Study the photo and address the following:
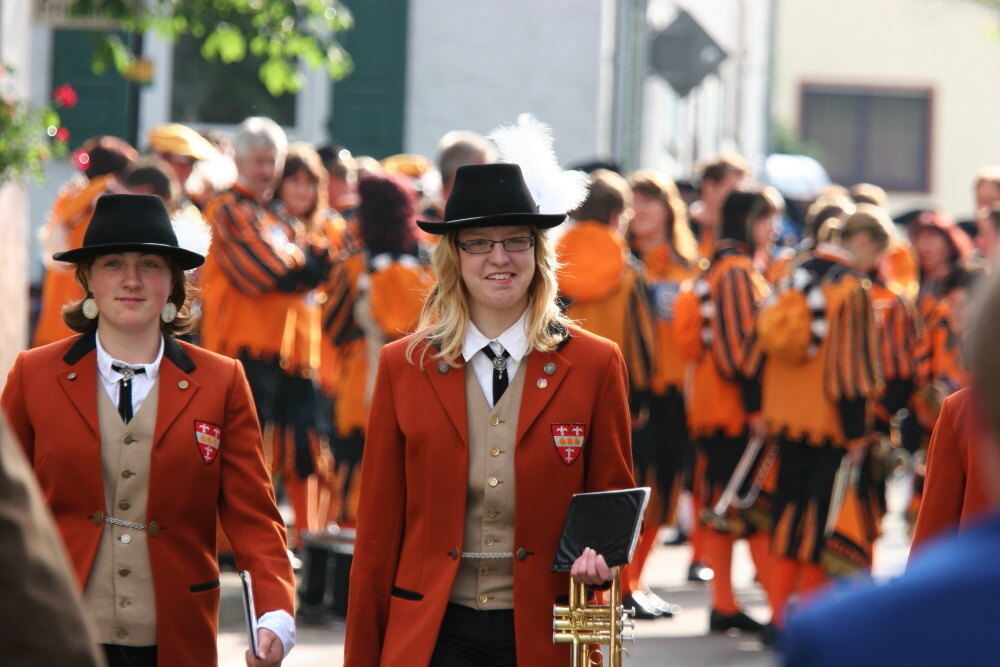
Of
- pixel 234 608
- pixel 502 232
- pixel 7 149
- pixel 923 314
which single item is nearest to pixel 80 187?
pixel 7 149

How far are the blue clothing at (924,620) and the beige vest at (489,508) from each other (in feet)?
9.18

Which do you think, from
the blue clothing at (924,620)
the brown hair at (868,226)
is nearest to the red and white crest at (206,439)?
the blue clothing at (924,620)

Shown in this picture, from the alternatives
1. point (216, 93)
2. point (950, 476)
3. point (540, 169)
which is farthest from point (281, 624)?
point (216, 93)

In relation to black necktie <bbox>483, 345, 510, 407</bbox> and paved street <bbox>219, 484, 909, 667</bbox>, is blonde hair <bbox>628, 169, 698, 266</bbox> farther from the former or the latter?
black necktie <bbox>483, 345, 510, 407</bbox>

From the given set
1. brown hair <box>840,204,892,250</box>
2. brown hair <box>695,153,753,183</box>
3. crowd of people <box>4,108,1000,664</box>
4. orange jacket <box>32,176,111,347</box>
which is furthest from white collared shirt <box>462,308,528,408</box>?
brown hair <box>695,153,753,183</box>

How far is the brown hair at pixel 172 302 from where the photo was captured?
16.0 ft

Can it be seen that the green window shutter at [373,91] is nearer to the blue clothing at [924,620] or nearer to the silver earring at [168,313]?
the silver earring at [168,313]

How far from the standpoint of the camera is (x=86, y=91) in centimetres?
1695

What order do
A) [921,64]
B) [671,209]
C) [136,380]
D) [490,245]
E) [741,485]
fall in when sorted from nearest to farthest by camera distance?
[136,380], [490,245], [741,485], [671,209], [921,64]

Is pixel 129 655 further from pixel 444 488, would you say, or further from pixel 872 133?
pixel 872 133

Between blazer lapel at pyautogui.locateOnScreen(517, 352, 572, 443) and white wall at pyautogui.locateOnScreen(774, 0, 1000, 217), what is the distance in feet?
150

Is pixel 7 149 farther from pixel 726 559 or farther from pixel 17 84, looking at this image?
pixel 726 559

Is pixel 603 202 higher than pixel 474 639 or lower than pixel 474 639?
higher

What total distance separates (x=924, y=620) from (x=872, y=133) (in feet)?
169
